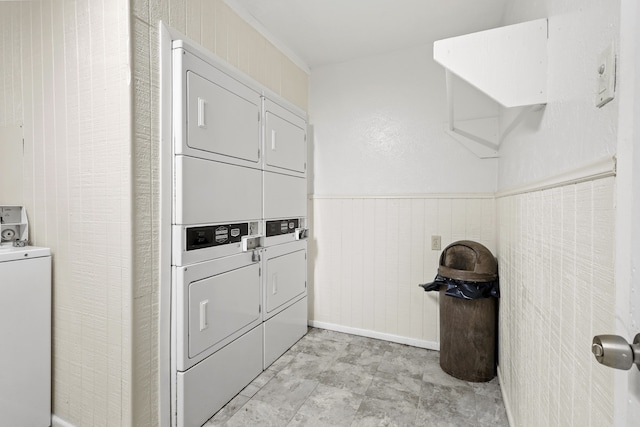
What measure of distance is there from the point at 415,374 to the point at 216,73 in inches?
→ 95.0

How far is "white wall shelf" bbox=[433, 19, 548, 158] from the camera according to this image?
118 cm

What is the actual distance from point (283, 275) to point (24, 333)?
1538mm

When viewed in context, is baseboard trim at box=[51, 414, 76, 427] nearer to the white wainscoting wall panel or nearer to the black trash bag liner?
the white wainscoting wall panel

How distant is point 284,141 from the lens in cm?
249

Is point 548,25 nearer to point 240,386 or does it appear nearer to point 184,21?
point 184,21

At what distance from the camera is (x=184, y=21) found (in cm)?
170

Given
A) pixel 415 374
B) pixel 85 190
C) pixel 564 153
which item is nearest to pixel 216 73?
pixel 85 190

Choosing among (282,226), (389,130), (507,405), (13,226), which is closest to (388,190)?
(389,130)

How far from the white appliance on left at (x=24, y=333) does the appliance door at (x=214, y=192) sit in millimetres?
798

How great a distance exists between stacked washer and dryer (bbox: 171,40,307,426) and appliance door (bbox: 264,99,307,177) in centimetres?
1

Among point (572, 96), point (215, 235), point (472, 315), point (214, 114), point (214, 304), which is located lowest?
point (472, 315)

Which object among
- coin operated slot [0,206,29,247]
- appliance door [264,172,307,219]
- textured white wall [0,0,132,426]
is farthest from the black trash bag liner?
coin operated slot [0,206,29,247]

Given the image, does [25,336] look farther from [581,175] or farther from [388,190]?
[388,190]

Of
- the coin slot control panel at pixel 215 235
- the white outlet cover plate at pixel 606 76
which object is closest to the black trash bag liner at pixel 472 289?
the coin slot control panel at pixel 215 235
